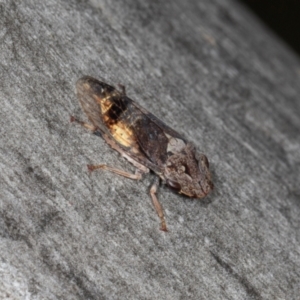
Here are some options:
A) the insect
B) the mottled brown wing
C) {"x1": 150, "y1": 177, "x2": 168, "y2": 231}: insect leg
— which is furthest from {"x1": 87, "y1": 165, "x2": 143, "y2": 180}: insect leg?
the mottled brown wing

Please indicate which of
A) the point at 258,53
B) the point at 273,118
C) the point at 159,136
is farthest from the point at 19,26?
the point at 258,53

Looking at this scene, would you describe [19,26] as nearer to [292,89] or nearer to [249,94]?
[249,94]

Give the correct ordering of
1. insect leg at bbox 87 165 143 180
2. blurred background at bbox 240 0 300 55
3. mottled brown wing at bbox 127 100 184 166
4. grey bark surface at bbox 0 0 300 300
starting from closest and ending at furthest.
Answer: grey bark surface at bbox 0 0 300 300
insect leg at bbox 87 165 143 180
mottled brown wing at bbox 127 100 184 166
blurred background at bbox 240 0 300 55

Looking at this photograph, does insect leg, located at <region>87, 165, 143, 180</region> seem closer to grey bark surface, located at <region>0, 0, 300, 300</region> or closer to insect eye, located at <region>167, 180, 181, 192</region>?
grey bark surface, located at <region>0, 0, 300, 300</region>

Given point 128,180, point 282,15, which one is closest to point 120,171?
point 128,180

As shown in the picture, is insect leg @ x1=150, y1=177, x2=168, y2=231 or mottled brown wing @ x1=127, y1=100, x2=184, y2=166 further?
mottled brown wing @ x1=127, y1=100, x2=184, y2=166

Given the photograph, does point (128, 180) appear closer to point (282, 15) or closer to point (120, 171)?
point (120, 171)
